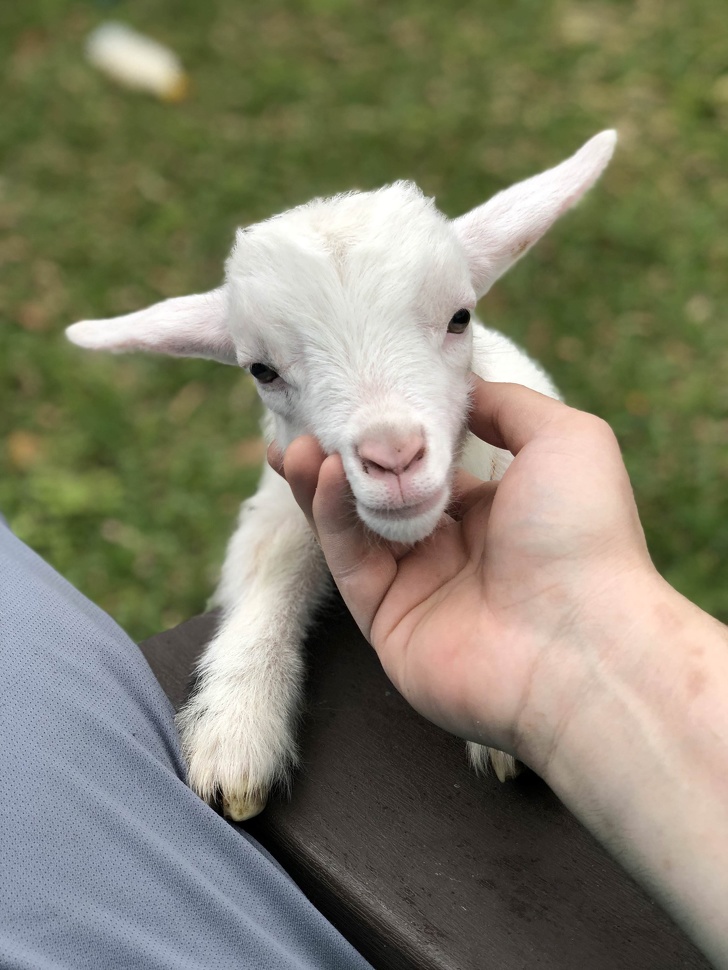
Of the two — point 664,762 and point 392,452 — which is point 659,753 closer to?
point 664,762

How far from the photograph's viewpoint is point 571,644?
1604mm

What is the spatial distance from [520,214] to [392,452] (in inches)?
35.8

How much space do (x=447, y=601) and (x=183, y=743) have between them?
2.52 feet

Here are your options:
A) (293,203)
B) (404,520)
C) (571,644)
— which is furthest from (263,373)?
(293,203)

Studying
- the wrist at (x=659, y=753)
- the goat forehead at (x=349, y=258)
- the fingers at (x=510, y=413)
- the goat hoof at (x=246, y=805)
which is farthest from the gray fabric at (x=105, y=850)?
the fingers at (x=510, y=413)

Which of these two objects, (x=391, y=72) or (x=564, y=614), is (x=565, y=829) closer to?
(x=564, y=614)

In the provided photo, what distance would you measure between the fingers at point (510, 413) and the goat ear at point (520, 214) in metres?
0.38

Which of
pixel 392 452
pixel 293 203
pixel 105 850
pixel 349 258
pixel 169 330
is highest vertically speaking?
pixel 349 258

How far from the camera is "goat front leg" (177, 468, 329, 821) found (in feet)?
6.48

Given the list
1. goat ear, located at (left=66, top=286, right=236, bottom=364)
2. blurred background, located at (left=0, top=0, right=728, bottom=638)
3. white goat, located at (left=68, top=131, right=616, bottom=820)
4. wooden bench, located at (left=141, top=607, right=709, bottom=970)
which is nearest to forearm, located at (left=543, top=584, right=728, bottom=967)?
wooden bench, located at (left=141, top=607, right=709, bottom=970)

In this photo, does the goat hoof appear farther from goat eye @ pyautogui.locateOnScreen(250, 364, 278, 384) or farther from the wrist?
goat eye @ pyautogui.locateOnScreen(250, 364, 278, 384)

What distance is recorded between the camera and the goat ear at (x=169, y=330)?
2.30 meters

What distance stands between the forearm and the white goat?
356 mm

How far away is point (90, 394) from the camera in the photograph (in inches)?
175
